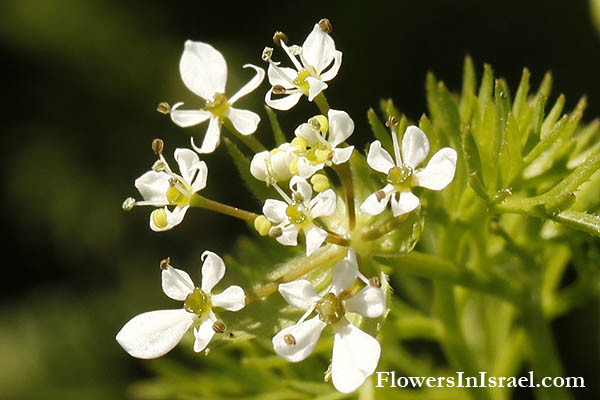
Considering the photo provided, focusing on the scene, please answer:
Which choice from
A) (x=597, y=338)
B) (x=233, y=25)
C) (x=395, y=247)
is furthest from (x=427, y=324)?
(x=233, y=25)

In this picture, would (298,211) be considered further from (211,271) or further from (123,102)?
(123,102)

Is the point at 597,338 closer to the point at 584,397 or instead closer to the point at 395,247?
the point at 584,397

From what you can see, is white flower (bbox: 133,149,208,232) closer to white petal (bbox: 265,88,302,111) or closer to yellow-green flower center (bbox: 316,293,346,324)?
white petal (bbox: 265,88,302,111)

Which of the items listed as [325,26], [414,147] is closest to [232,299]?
[414,147]

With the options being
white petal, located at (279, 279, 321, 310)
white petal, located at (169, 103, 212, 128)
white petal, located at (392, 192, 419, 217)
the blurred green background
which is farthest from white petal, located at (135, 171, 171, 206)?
the blurred green background

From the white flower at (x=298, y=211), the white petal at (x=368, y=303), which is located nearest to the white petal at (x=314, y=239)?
the white flower at (x=298, y=211)

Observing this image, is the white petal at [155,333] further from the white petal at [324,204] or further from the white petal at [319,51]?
the white petal at [319,51]
